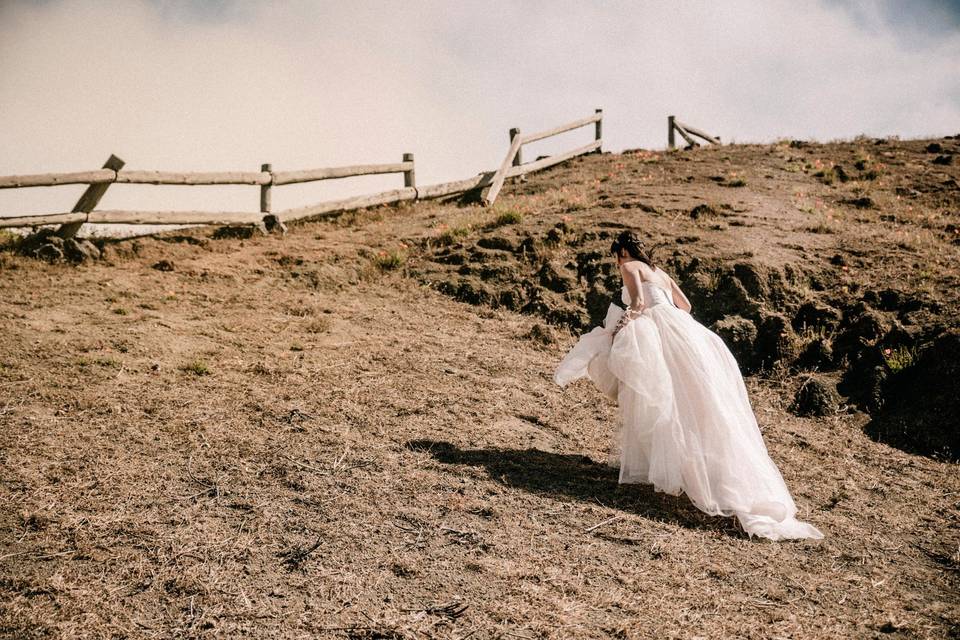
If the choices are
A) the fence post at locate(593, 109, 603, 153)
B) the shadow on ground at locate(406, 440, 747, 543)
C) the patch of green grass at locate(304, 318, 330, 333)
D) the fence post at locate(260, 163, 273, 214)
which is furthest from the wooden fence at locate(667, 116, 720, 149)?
the shadow on ground at locate(406, 440, 747, 543)

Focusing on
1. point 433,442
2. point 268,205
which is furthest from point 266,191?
point 433,442

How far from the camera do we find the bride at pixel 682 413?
5.80 meters

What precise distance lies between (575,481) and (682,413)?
121 centimetres

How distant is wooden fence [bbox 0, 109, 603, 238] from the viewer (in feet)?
37.9

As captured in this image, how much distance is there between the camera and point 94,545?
4918mm

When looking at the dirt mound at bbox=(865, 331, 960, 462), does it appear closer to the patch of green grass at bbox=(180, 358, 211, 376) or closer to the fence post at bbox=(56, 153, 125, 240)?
the patch of green grass at bbox=(180, 358, 211, 376)

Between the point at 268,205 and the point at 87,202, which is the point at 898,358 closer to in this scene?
the point at 268,205

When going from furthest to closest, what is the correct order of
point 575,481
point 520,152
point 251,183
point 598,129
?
point 598,129 → point 520,152 → point 251,183 → point 575,481

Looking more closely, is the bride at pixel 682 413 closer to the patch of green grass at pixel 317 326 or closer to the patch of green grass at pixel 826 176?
the patch of green grass at pixel 317 326

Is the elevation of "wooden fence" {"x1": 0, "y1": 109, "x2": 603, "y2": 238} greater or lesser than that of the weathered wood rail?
lesser

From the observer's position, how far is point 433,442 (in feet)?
23.1

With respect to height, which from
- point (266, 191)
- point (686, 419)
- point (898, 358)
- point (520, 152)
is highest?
point (520, 152)

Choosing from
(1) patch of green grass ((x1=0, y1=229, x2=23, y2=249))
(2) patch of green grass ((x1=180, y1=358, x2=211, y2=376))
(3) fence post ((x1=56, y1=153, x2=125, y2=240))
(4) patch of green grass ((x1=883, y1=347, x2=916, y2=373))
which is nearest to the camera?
(2) patch of green grass ((x1=180, y1=358, x2=211, y2=376))

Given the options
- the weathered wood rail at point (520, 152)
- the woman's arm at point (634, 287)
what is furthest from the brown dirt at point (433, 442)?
the weathered wood rail at point (520, 152)
